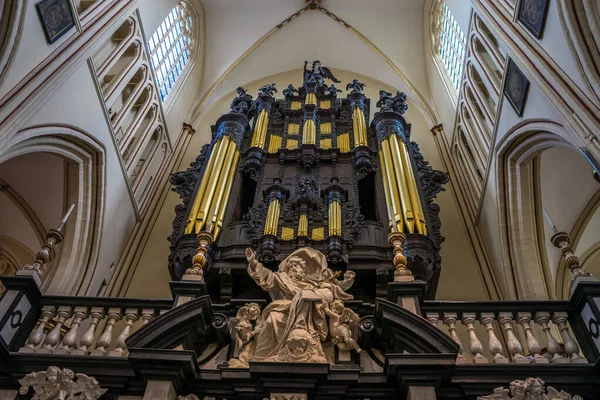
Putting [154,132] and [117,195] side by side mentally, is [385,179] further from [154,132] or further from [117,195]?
[154,132]

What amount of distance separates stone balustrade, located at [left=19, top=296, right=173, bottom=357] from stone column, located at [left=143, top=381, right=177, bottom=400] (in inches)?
27.6

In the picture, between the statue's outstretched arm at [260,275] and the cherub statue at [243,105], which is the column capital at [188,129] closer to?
the cherub statue at [243,105]

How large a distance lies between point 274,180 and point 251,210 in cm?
97

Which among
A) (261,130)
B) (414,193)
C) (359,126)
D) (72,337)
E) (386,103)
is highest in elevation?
(386,103)

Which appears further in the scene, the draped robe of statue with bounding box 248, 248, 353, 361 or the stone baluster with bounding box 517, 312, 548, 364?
the draped robe of statue with bounding box 248, 248, 353, 361

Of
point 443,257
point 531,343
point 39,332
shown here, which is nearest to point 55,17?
point 39,332

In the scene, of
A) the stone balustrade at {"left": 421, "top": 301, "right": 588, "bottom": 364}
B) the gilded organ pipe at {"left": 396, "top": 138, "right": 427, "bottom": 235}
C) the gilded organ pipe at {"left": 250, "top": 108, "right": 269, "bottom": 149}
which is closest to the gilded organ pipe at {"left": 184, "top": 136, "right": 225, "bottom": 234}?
the gilded organ pipe at {"left": 250, "top": 108, "right": 269, "bottom": 149}

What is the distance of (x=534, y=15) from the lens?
317 inches

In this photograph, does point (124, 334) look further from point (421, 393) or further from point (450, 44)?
point (450, 44)

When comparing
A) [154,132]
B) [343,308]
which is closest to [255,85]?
[154,132]

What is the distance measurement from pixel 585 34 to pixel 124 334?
22.1 feet

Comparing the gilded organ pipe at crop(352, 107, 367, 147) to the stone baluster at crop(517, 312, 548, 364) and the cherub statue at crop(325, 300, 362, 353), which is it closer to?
the cherub statue at crop(325, 300, 362, 353)

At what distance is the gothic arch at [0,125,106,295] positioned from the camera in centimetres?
941

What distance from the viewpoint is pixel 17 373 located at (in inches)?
227
